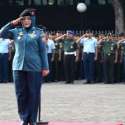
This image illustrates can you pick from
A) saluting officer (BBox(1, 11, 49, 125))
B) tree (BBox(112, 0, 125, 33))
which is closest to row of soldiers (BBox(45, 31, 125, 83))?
tree (BBox(112, 0, 125, 33))

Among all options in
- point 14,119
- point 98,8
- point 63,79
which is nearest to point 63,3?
point 98,8

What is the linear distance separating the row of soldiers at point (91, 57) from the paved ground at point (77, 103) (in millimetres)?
1559

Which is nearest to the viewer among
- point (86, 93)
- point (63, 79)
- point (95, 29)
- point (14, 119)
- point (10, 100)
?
point (14, 119)

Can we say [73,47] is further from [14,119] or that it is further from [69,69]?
[14,119]

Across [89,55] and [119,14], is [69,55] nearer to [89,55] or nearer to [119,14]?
[89,55]

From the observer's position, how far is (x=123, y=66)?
22.7m

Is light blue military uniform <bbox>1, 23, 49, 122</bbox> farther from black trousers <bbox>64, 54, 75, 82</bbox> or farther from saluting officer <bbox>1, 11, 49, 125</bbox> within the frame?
black trousers <bbox>64, 54, 75, 82</bbox>

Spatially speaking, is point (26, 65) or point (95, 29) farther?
point (95, 29)

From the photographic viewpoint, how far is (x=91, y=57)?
2234cm

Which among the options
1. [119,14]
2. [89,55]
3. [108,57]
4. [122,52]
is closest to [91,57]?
[89,55]

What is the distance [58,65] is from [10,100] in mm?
7617

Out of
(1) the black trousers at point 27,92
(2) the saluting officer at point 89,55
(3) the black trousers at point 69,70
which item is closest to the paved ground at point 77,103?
(3) the black trousers at point 69,70

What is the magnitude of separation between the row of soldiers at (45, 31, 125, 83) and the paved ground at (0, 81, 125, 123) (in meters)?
1.56

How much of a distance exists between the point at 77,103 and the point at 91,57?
7.49m
